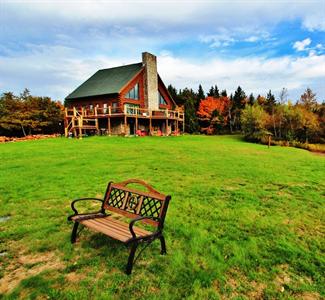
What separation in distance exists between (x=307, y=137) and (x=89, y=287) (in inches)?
1348

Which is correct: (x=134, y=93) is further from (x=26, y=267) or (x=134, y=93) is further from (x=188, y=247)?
(x=26, y=267)

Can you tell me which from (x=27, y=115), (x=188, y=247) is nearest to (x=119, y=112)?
(x=27, y=115)

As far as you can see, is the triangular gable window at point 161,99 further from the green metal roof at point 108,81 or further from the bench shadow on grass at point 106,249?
the bench shadow on grass at point 106,249

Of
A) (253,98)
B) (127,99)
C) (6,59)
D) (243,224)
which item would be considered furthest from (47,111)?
(253,98)

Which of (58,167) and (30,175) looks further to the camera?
(58,167)

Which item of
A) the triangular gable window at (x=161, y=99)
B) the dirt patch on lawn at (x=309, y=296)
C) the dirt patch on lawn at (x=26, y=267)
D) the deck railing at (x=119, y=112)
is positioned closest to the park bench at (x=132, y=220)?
the dirt patch on lawn at (x=26, y=267)

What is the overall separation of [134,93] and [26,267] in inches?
1163

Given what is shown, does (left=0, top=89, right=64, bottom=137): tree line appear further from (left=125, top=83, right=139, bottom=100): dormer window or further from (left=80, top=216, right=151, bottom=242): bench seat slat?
(left=80, top=216, right=151, bottom=242): bench seat slat

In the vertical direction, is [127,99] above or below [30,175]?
above

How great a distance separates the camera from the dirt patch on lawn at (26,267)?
3203 mm

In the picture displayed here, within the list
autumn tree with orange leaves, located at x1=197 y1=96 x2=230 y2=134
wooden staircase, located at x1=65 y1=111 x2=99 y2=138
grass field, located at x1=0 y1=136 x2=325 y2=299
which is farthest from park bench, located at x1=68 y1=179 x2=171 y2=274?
autumn tree with orange leaves, located at x1=197 y1=96 x2=230 y2=134

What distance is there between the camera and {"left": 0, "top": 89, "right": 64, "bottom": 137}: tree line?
2897 cm

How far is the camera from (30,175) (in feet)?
30.3

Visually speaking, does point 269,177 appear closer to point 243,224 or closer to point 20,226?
point 243,224
